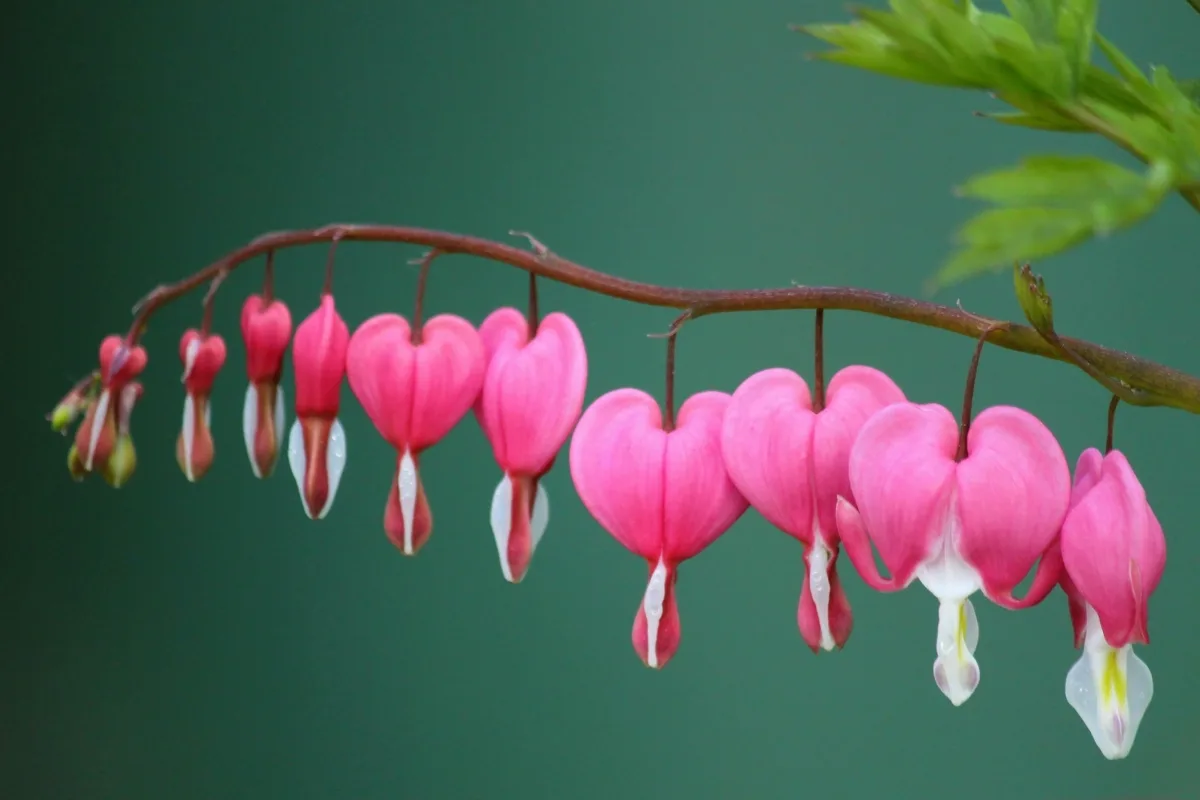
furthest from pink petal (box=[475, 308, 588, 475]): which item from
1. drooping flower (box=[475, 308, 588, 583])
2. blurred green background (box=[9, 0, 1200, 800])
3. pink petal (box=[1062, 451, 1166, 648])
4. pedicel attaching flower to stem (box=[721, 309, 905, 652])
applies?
blurred green background (box=[9, 0, 1200, 800])

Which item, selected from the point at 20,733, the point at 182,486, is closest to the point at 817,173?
the point at 182,486

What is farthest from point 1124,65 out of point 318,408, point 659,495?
→ point 318,408

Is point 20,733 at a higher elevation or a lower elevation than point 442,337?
lower

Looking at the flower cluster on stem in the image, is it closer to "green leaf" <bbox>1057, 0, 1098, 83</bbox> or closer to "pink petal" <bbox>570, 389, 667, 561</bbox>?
"pink petal" <bbox>570, 389, 667, 561</bbox>

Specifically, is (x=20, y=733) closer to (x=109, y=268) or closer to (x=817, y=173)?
(x=109, y=268)

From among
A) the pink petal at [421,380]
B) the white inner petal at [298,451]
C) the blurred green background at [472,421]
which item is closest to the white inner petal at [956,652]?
the pink petal at [421,380]

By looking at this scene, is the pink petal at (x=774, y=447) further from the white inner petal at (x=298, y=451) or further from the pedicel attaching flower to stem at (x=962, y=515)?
the white inner petal at (x=298, y=451)
